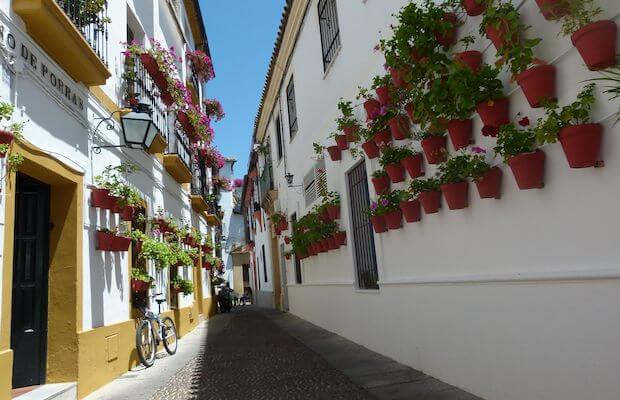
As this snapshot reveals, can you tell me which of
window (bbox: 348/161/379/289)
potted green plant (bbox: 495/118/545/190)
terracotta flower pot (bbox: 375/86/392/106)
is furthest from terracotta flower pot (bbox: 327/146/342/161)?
potted green plant (bbox: 495/118/545/190)

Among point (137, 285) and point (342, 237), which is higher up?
point (342, 237)

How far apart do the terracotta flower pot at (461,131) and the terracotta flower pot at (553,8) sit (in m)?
1.25

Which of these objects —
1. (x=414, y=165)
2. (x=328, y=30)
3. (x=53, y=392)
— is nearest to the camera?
(x=53, y=392)

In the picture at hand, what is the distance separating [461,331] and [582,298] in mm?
1618

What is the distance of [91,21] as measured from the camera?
6172 mm

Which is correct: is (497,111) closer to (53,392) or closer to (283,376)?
(283,376)

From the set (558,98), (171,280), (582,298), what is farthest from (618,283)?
(171,280)

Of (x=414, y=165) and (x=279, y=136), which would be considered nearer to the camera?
(x=414, y=165)

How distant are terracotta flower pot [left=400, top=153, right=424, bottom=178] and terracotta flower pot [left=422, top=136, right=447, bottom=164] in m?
0.47

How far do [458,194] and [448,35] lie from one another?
1.35 meters

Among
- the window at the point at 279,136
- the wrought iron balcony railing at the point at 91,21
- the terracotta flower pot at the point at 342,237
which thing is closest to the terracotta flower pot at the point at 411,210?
the terracotta flower pot at the point at 342,237

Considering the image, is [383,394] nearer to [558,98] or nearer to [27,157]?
[558,98]

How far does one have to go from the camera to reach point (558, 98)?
318 cm

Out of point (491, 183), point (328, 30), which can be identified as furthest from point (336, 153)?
point (491, 183)
